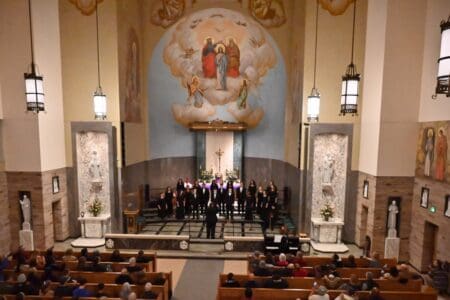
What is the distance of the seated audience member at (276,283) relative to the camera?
681 centimetres

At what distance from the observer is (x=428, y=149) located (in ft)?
30.9

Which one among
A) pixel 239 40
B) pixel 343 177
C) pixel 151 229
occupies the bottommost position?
pixel 151 229

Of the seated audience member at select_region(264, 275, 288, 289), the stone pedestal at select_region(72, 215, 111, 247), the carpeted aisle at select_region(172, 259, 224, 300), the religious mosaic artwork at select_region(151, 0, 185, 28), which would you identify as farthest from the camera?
the religious mosaic artwork at select_region(151, 0, 185, 28)

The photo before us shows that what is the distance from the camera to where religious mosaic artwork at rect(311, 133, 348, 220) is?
40.2 feet

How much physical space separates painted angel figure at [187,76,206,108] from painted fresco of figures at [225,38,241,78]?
1.79 metres

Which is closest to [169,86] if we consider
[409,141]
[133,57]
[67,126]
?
[133,57]

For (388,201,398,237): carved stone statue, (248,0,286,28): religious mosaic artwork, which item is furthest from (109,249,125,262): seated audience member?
(248,0,286,28): religious mosaic artwork

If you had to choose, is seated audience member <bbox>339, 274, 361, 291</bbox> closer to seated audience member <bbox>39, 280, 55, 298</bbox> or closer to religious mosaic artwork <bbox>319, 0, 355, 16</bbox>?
seated audience member <bbox>39, 280, 55, 298</bbox>

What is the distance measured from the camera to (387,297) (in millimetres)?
6426

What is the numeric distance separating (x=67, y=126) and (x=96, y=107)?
2.33 m

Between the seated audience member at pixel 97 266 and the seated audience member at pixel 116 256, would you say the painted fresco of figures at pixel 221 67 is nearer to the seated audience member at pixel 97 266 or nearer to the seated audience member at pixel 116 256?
the seated audience member at pixel 116 256

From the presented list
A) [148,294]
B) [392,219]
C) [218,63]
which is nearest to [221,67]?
[218,63]

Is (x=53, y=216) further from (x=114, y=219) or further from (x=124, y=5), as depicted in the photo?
(x=124, y=5)

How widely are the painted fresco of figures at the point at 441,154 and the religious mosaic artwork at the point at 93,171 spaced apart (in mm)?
11733
